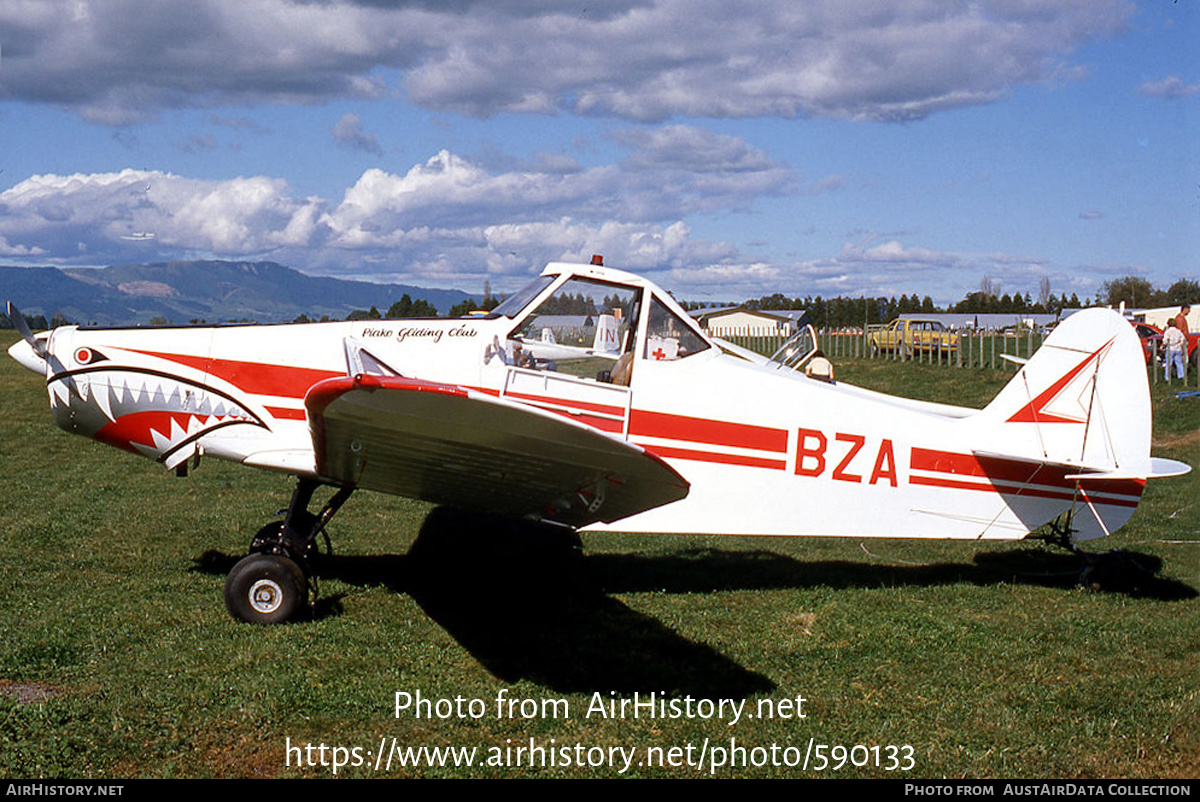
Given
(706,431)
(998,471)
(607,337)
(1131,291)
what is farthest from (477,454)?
(1131,291)

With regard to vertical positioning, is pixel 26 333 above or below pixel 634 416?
above

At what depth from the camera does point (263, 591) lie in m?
6.04

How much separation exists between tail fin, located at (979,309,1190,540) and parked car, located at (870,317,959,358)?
75.9 feet

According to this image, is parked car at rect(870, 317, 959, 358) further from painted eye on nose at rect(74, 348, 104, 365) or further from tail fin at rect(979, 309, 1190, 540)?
painted eye on nose at rect(74, 348, 104, 365)

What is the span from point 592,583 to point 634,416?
5.90 feet

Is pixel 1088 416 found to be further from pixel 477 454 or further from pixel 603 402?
pixel 477 454

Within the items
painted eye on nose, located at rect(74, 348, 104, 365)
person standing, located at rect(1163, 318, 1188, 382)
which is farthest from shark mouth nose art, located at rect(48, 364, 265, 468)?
person standing, located at rect(1163, 318, 1188, 382)

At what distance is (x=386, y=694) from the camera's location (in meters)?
4.94

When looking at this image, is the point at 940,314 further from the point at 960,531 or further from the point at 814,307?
the point at 960,531

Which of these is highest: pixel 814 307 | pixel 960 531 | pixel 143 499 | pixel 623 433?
pixel 814 307

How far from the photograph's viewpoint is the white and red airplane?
6223mm

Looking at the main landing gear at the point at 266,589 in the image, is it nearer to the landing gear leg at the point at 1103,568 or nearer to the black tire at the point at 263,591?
the black tire at the point at 263,591
